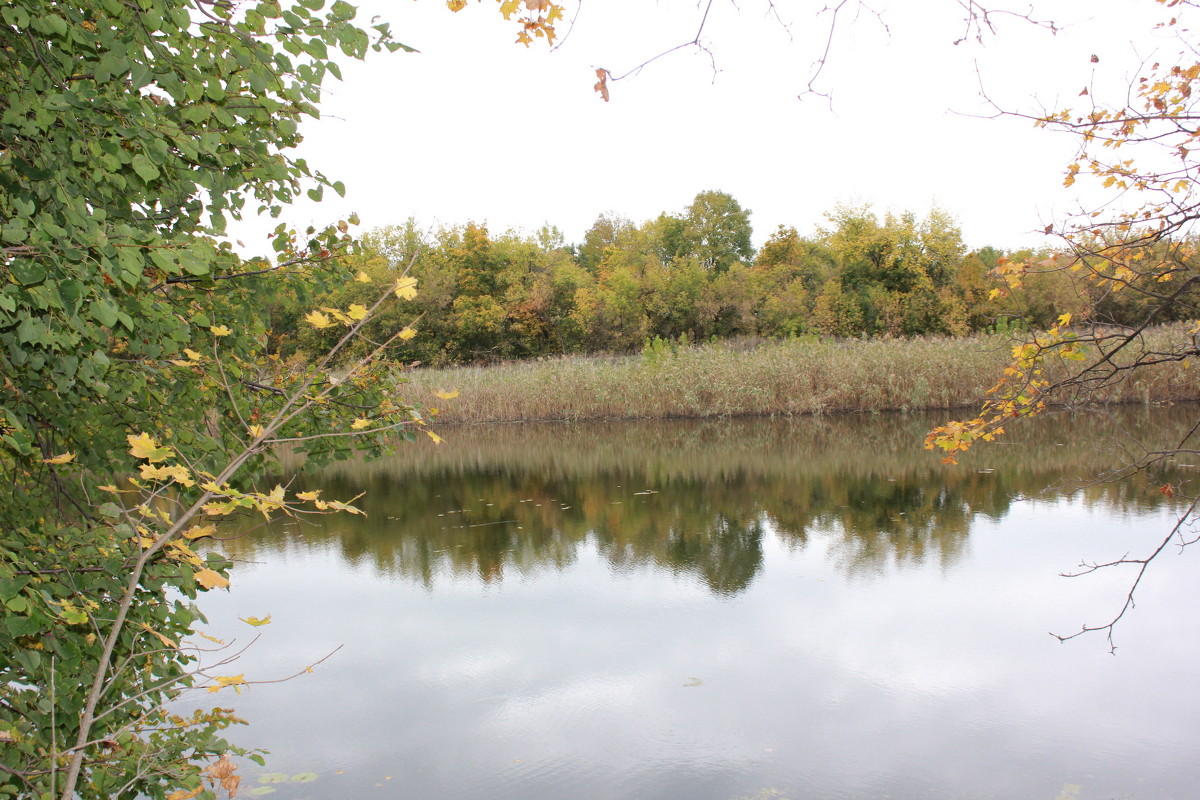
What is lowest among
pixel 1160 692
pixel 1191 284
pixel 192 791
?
pixel 1160 692

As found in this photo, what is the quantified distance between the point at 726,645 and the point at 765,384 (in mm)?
14432

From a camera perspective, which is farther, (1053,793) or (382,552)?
(382,552)

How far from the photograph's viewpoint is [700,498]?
10609 mm

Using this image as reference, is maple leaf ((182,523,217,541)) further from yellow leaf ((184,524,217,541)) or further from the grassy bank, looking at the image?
the grassy bank

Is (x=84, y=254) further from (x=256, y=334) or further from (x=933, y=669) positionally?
(x=933, y=669)

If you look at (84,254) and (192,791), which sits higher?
(84,254)

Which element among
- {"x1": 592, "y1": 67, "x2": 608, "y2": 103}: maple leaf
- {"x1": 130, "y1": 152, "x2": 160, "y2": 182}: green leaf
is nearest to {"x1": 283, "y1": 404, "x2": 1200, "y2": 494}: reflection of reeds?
{"x1": 592, "y1": 67, "x2": 608, "y2": 103}: maple leaf

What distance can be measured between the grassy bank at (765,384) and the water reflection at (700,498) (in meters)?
2.37

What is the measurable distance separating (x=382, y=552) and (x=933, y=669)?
5608 mm

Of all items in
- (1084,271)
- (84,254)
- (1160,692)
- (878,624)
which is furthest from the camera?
(878,624)

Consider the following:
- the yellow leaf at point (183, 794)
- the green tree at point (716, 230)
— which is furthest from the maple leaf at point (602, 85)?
the green tree at point (716, 230)

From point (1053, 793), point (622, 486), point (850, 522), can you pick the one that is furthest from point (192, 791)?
point (622, 486)

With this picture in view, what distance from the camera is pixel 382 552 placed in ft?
28.9

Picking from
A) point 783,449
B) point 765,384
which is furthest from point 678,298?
point 783,449
